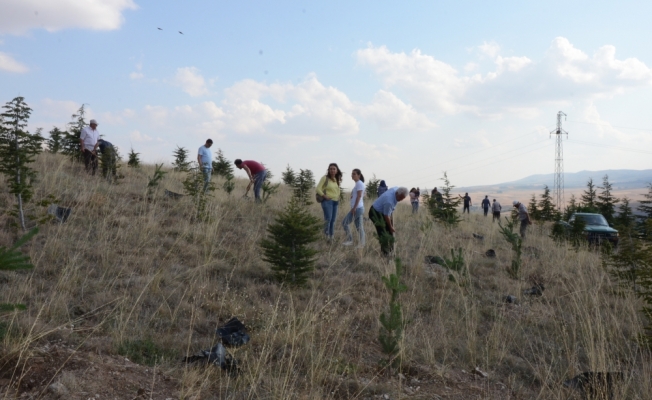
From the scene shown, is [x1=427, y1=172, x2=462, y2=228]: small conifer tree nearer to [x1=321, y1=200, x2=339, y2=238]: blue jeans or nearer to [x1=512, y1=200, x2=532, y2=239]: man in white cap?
[x1=512, y1=200, x2=532, y2=239]: man in white cap

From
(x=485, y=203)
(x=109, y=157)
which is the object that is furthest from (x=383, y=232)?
(x=485, y=203)

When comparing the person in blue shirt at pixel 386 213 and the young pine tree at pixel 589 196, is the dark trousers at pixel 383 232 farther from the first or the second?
the young pine tree at pixel 589 196

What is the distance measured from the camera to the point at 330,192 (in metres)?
8.57

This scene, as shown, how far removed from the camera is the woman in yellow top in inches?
337

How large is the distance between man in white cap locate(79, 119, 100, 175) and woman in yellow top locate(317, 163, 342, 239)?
6.07 meters

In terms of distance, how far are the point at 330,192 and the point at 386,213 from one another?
1.24 meters

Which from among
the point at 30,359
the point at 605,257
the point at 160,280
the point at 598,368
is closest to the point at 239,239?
the point at 160,280

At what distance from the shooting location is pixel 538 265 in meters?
8.96

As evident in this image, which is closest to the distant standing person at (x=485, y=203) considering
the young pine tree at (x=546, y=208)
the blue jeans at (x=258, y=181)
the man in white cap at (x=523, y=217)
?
the young pine tree at (x=546, y=208)

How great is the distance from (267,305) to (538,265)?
618cm

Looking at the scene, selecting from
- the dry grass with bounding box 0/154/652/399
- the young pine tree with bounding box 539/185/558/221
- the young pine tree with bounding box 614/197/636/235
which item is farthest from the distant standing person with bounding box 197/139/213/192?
the young pine tree with bounding box 614/197/636/235

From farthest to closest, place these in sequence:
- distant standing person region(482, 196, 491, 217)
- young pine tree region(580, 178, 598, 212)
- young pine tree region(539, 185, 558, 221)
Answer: distant standing person region(482, 196, 491, 217)
young pine tree region(580, 178, 598, 212)
young pine tree region(539, 185, 558, 221)

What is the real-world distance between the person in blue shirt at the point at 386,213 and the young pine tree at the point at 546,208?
1477 cm

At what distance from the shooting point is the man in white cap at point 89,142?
10.8m
